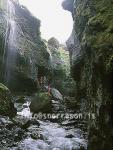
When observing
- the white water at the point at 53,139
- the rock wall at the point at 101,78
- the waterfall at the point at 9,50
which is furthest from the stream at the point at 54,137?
the waterfall at the point at 9,50

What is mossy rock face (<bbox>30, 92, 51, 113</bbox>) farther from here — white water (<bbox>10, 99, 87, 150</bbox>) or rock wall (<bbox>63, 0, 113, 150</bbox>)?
rock wall (<bbox>63, 0, 113, 150</bbox>)

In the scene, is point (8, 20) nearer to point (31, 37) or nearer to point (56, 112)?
point (31, 37)

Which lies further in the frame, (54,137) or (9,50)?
(9,50)

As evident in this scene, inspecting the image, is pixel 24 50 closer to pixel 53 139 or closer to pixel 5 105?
pixel 5 105

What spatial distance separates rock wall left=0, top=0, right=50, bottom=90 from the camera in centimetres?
2272

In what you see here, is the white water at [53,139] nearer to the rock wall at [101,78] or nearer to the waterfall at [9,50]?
the rock wall at [101,78]

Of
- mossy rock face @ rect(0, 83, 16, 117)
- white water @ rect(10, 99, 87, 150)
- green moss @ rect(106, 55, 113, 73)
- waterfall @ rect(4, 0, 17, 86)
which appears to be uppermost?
waterfall @ rect(4, 0, 17, 86)

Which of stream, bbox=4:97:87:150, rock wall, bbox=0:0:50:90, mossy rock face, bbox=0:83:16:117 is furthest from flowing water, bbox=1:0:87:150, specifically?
rock wall, bbox=0:0:50:90

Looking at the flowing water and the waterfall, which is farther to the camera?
the waterfall

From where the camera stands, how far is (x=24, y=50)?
2445 centimetres

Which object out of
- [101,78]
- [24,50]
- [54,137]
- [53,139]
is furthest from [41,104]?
[24,50]

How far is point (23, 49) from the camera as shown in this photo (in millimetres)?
24328

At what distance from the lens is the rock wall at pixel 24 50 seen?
22719 mm

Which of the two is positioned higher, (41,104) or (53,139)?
(41,104)
